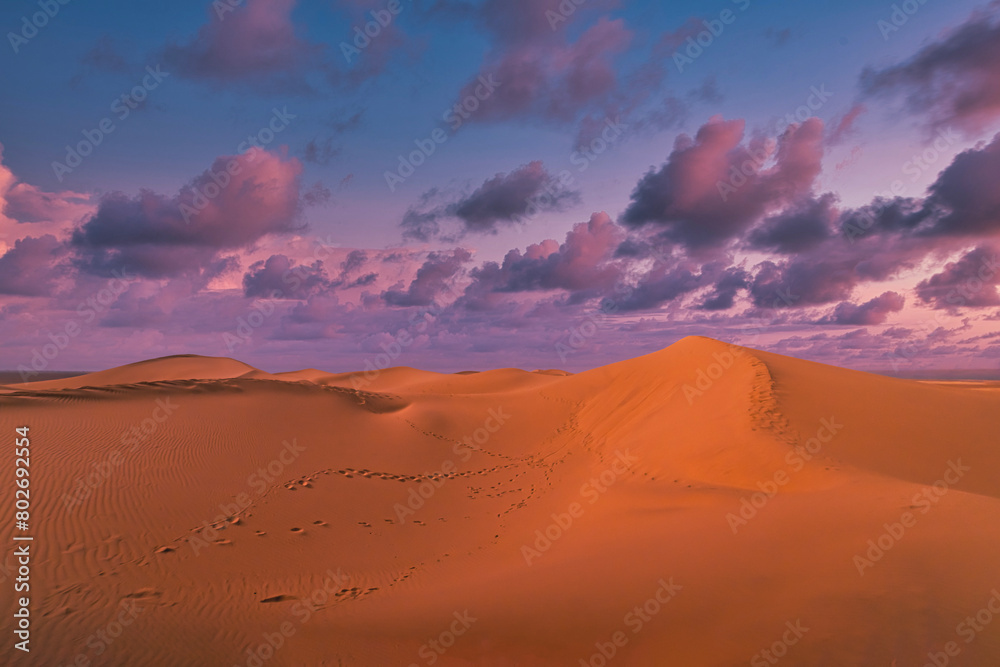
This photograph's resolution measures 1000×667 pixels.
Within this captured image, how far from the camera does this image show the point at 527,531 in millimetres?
10188

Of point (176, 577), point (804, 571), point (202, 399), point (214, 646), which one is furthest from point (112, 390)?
point (804, 571)

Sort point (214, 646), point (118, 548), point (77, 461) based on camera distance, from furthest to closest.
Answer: point (77, 461), point (118, 548), point (214, 646)

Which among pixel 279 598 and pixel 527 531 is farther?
pixel 527 531

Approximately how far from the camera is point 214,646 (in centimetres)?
552

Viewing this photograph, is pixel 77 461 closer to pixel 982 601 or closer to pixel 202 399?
pixel 202 399

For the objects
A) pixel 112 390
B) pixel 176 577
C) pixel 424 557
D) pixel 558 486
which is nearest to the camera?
pixel 176 577

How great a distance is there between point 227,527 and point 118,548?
68.5 inches

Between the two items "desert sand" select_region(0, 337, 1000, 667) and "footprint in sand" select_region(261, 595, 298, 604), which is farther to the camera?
"footprint in sand" select_region(261, 595, 298, 604)

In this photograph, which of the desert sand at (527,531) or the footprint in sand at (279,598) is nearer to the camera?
the desert sand at (527,531)

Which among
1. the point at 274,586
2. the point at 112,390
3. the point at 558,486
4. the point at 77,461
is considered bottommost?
the point at 558,486

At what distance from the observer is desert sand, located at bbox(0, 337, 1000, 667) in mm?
5039

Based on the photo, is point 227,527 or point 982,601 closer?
point 982,601

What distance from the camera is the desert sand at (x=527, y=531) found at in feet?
16.5

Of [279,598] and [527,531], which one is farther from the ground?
[279,598]
